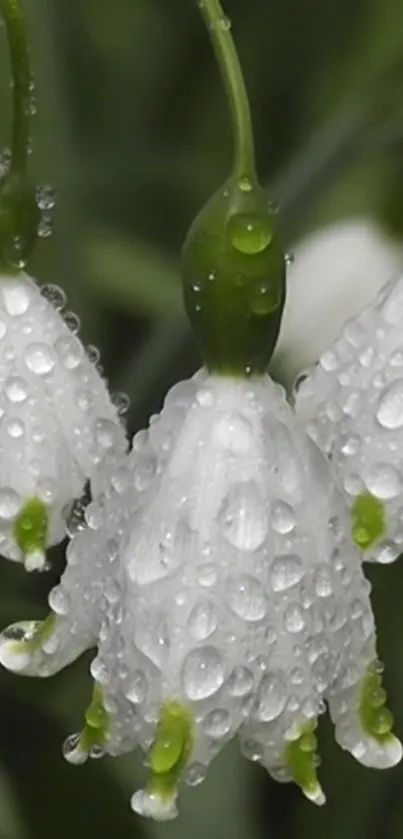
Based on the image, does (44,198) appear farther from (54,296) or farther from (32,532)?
(32,532)

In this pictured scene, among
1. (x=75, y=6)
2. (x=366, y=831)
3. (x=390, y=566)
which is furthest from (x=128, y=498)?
(x=75, y=6)

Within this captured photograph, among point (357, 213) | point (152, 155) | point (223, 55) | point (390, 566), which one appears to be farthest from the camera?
point (152, 155)

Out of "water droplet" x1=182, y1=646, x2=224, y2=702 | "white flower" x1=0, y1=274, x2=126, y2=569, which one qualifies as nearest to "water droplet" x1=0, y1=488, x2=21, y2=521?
"white flower" x1=0, y1=274, x2=126, y2=569

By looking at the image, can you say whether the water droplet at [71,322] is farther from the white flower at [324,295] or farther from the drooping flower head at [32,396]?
the white flower at [324,295]

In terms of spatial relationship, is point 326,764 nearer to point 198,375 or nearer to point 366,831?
point 366,831

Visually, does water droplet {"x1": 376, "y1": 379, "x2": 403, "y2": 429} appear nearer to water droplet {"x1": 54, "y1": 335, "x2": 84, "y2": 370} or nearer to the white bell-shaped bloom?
the white bell-shaped bloom
